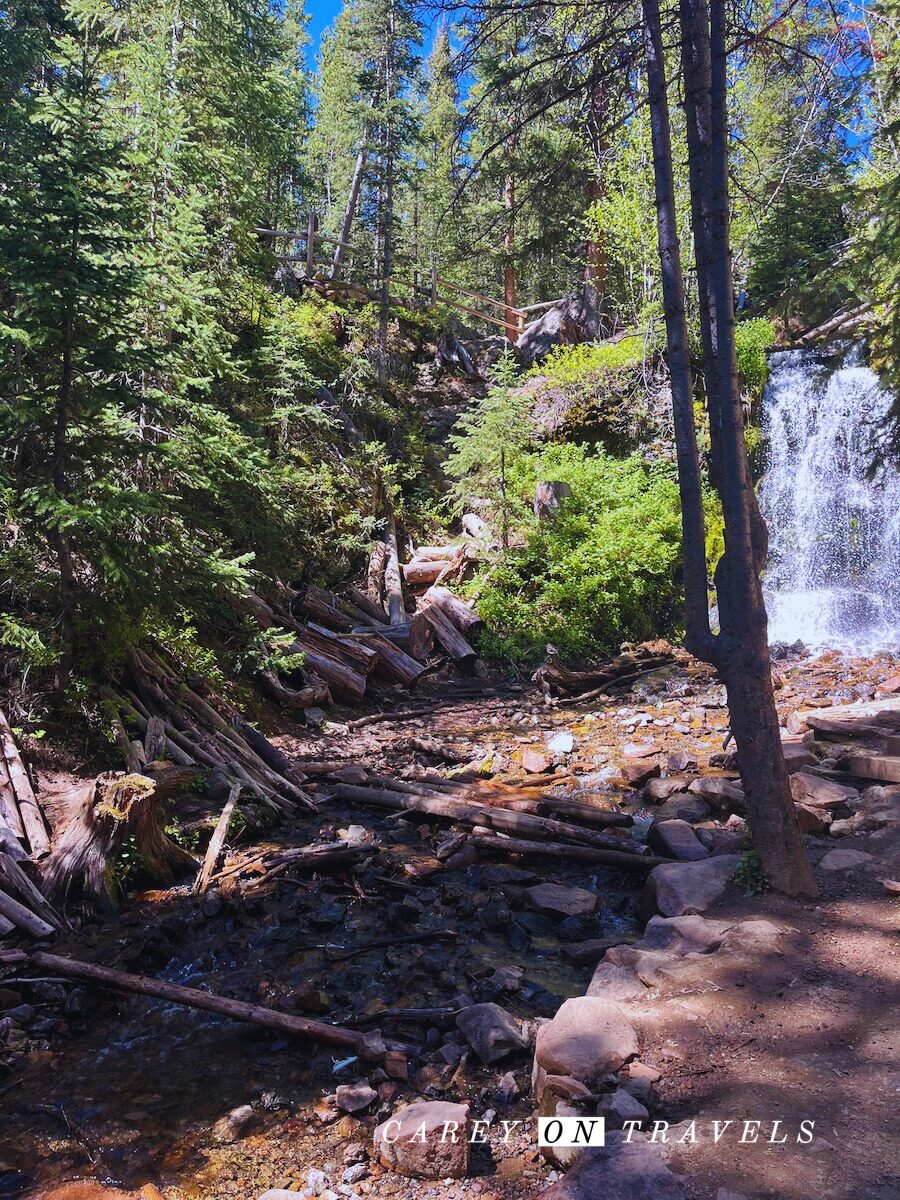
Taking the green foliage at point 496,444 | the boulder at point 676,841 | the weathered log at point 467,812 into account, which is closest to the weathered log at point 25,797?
the weathered log at point 467,812

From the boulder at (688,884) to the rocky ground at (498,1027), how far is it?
0.02m

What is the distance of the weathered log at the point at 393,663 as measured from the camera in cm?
1350

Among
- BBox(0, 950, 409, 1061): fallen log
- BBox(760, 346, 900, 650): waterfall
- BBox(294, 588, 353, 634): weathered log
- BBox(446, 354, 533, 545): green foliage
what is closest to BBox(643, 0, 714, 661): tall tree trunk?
BBox(0, 950, 409, 1061): fallen log

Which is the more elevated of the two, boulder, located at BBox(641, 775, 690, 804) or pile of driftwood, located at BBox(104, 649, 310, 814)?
pile of driftwood, located at BBox(104, 649, 310, 814)

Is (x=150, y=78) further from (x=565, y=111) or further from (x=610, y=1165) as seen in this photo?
(x=610, y=1165)

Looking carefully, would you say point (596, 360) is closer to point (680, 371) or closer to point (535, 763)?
point (535, 763)

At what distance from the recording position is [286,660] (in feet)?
33.4

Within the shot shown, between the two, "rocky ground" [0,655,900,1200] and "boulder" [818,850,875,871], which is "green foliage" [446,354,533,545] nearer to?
"rocky ground" [0,655,900,1200]

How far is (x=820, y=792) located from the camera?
7.05m

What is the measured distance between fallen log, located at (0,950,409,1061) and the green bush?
1148cm

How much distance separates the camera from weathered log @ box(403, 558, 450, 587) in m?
17.2

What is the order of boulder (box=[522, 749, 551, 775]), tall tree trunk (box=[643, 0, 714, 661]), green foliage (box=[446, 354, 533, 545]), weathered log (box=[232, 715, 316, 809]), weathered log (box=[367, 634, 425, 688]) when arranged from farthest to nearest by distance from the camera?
green foliage (box=[446, 354, 533, 545])
weathered log (box=[367, 634, 425, 688])
boulder (box=[522, 749, 551, 775])
weathered log (box=[232, 715, 316, 809])
tall tree trunk (box=[643, 0, 714, 661])

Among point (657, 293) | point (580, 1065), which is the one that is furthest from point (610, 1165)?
point (657, 293)

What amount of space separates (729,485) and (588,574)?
11.6m
